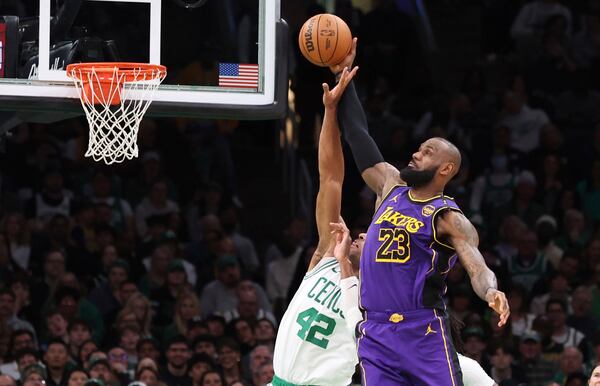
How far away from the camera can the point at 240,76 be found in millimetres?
9375

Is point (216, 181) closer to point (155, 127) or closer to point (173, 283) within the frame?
point (155, 127)

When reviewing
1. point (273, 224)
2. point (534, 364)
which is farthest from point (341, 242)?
point (273, 224)

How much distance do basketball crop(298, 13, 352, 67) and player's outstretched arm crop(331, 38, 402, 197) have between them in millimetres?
209

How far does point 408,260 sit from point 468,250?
343 millimetres

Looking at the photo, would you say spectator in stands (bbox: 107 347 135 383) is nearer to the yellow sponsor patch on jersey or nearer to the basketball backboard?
the basketball backboard

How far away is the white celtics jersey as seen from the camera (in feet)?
27.7

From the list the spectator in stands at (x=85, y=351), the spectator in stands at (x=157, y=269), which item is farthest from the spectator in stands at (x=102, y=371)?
the spectator in stands at (x=157, y=269)

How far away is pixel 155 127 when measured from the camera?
15.4 metres

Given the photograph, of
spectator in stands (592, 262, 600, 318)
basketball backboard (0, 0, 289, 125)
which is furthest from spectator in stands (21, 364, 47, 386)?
spectator in stands (592, 262, 600, 318)

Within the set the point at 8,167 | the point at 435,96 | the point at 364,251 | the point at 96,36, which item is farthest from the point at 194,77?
the point at 435,96

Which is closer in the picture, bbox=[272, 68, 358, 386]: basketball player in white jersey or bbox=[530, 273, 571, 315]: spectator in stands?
bbox=[272, 68, 358, 386]: basketball player in white jersey

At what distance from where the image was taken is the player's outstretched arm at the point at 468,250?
23.5 feet

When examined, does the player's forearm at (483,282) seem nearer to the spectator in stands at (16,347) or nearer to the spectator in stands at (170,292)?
the spectator in stands at (16,347)

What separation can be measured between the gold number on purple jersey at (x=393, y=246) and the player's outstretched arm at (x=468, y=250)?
0.61ft
